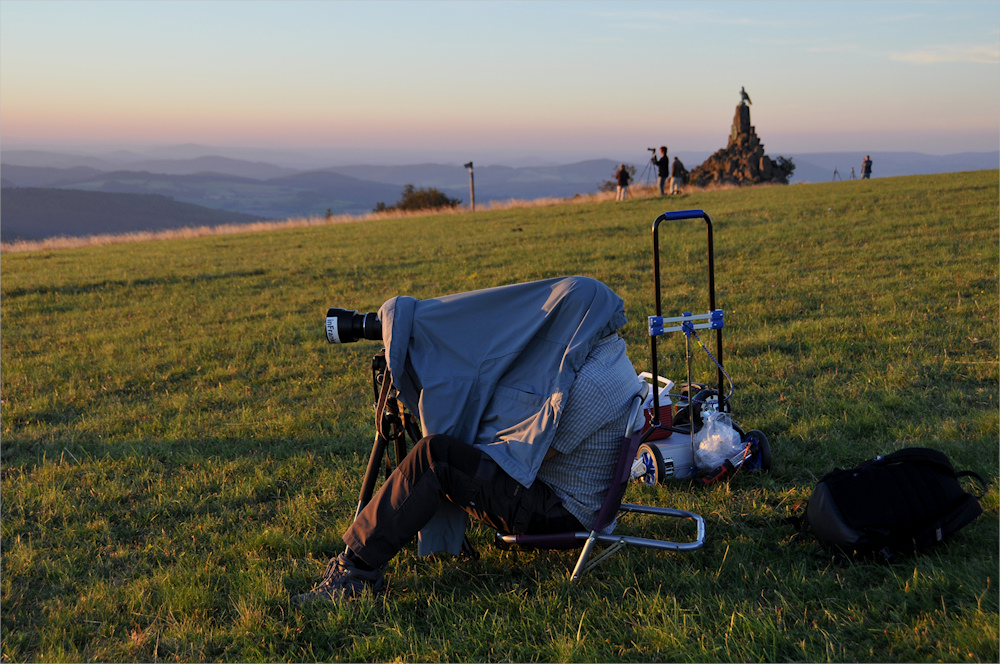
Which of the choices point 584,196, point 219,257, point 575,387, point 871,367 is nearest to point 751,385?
point 871,367

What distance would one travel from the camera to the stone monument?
166ft

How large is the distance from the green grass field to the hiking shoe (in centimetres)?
8

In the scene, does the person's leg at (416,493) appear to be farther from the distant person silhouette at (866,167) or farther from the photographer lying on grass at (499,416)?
the distant person silhouette at (866,167)

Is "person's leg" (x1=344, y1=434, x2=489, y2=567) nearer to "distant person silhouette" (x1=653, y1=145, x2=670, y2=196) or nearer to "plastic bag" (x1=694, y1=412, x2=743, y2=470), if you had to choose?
"plastic bag" (x1=694, y1=412, x2=743, y2=470)

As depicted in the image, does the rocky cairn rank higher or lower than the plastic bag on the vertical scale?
higher

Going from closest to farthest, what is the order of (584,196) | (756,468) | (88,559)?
1. (88,559)
2. (756,468)
3. (584,196)

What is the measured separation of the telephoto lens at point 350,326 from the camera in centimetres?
370

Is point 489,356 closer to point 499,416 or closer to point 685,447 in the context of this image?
point 499,416

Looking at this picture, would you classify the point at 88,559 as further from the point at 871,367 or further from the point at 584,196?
the point at 584,196

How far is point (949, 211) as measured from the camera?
18.2m

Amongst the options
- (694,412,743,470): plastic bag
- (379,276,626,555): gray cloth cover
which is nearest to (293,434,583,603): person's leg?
(379,276,626,555): gray cloth cover

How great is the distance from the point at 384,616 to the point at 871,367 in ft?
19.2

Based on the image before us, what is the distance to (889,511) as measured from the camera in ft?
12.2

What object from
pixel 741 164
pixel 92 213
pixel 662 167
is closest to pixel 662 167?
pixel 662 167
